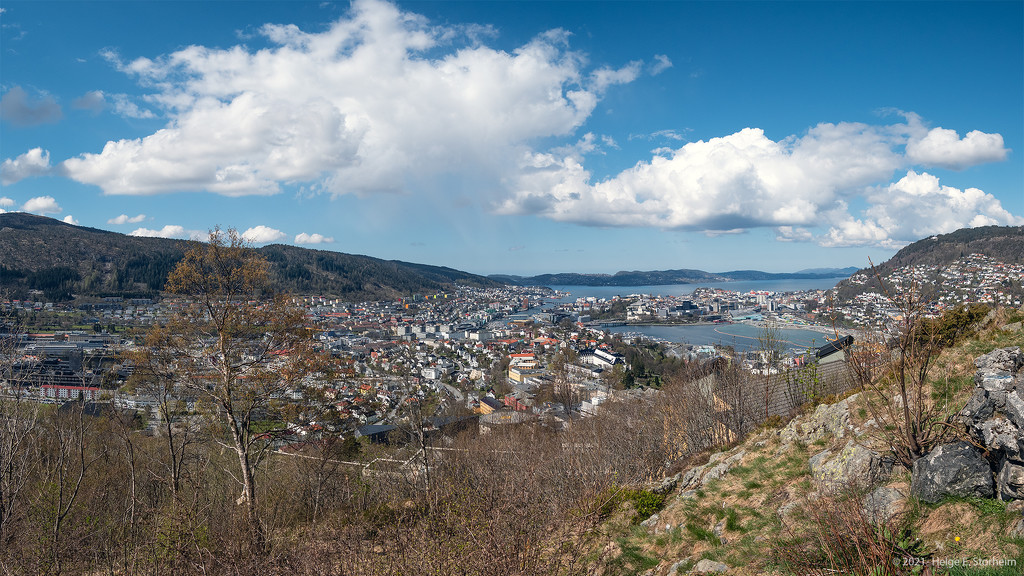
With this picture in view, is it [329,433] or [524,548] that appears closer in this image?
[524,548]

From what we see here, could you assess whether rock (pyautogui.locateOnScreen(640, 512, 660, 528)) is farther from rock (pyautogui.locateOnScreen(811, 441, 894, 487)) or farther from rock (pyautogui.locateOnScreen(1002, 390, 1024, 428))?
rock (pyautogui.locateOnScreen(1002, 390, 1024, 428))

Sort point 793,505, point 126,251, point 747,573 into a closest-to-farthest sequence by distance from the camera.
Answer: point 747,573, point 793,505, point 126,251

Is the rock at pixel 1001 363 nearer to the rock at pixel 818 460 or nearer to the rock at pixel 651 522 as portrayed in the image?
the rock at pixel 818 460

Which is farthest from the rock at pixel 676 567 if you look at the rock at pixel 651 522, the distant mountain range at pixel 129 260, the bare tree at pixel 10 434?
the distant mountain range at pixel 129 260

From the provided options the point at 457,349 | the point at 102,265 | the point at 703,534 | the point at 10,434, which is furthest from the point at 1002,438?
the point at 102,265

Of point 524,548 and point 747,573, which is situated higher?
point 524,548

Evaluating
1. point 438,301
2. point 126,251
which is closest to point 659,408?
point 126,251

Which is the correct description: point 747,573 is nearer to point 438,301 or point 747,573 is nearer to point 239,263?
point 239,263

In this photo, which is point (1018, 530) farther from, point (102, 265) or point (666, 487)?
point (102, 265)
